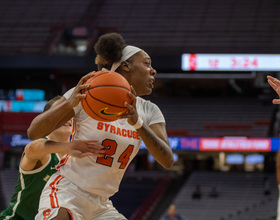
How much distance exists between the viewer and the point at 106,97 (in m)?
2.71

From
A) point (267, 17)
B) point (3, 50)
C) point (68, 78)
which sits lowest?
point (68, 78)

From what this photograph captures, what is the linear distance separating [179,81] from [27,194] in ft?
59.3

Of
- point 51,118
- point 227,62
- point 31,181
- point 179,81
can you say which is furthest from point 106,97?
point 179,81

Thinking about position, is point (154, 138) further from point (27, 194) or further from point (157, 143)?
point (27, 194)

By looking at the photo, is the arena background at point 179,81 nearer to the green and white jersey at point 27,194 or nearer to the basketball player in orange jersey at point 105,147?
the green and white jersey at point 27,194

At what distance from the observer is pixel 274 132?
18297mm

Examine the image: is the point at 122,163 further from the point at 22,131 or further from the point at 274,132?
the point at 22,131

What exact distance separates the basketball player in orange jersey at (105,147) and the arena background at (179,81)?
13.2 metres

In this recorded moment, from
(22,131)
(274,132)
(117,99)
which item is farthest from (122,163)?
(22,131)

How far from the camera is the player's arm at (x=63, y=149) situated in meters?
2.94

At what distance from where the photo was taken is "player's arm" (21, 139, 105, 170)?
294 cm

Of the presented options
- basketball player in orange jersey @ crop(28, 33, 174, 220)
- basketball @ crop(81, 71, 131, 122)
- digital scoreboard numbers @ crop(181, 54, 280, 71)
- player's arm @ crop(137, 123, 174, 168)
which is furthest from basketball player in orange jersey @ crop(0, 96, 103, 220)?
digital scoreboard numbers @ crop(181, 54, 280, 71)

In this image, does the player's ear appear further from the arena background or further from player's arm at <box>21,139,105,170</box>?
the arena background

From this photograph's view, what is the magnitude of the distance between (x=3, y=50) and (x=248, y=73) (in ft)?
31.5
